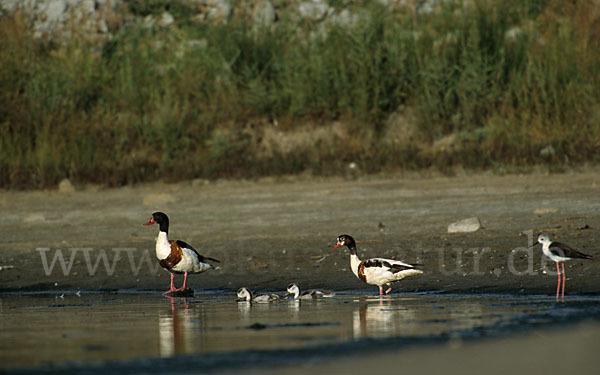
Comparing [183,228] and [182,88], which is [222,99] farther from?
[183,228]

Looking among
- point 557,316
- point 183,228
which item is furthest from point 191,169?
point 557,316

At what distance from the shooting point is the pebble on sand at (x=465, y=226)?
13.2 metres

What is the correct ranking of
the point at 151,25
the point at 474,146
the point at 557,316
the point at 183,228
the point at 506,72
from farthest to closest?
the point at 151,25 → the point at 506,72 → the point at 474,146 → the point at 183,228 → the point at 557,316

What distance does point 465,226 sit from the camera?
1329cm

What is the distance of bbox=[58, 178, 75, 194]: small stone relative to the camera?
61.2 feet

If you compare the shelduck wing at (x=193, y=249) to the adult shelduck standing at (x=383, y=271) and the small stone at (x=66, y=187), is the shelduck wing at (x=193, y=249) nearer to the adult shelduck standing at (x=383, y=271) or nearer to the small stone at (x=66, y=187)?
the adult shelduck standing at (x=383, y=271)

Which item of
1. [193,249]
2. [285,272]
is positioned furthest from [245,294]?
[285,272]

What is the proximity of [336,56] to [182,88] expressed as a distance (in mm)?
3199

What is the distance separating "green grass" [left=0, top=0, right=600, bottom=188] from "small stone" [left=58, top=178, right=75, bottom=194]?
26cm

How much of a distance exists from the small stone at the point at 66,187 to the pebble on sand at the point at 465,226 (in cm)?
799

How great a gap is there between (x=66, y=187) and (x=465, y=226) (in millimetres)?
8361

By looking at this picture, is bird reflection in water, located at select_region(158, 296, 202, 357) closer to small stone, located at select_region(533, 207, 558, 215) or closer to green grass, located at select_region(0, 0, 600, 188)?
small stone, located at select_region(533, 207, 558, 215)

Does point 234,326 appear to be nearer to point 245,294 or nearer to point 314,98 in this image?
point 245,294

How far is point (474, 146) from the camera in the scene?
59.2ft
